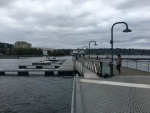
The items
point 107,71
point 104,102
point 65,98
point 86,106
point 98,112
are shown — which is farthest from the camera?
point 107,71

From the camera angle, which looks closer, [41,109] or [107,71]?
[41,109]

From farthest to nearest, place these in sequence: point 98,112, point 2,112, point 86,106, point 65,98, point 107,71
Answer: point 107,71 < point 65,98 < point 2,112 < point 86,106 < point 98,112

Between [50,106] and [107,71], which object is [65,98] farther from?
[107,71]

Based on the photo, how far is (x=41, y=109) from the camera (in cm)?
1290

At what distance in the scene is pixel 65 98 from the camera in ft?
51.9

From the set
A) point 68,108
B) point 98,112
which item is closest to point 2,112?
point 68,108

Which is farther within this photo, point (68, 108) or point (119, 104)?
point (68, 108)

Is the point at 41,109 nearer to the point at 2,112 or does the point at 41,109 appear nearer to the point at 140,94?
the point at 2,112

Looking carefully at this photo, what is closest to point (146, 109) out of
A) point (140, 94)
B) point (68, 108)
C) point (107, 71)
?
point (140, 94)

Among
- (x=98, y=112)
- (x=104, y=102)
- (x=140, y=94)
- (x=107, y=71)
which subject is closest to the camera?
(x=98, y=112)

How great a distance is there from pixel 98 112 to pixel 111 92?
12.6 feet

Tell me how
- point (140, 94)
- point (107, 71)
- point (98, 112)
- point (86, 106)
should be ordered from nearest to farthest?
point (98, 112), point (86, 106), point (140, 94), point (107, 71)

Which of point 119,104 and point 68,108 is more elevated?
point 119,104

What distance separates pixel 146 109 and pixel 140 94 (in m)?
2.79
